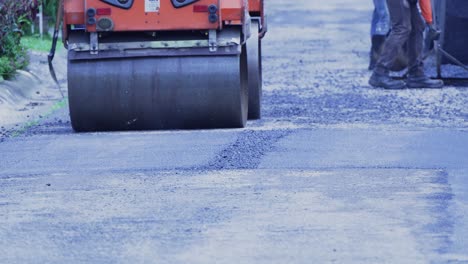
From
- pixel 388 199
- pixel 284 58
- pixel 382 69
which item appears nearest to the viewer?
pixel 388 199

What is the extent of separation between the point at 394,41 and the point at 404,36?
0.42ft

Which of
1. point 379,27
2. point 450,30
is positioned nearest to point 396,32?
point 450,30

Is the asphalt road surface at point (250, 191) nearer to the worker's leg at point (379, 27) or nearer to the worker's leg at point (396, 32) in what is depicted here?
the worker's leg at point (396, 32)

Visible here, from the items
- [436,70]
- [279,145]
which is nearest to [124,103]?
[279,145]

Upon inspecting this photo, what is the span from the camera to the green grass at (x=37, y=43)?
1836 cm

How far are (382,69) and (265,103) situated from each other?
190 centimetres

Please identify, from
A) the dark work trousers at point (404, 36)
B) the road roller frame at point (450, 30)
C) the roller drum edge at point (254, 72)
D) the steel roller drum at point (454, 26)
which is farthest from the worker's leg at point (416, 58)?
the roller drum edge at point (254, 72)

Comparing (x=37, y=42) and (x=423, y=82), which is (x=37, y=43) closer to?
(x=37, y=42)

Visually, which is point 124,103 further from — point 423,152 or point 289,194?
point 289,194

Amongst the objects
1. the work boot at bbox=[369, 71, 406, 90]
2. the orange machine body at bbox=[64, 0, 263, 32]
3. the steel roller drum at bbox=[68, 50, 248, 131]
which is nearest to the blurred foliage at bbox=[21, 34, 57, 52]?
the work boot at bbox=[369, 71, 406, 90]

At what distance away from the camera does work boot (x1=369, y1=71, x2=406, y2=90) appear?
14.2 meters

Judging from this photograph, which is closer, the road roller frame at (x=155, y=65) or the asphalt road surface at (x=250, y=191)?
the asphalt road surface at (x=250, y=191)

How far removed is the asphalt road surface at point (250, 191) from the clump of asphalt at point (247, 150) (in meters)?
0.02

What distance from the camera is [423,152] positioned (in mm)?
8680
